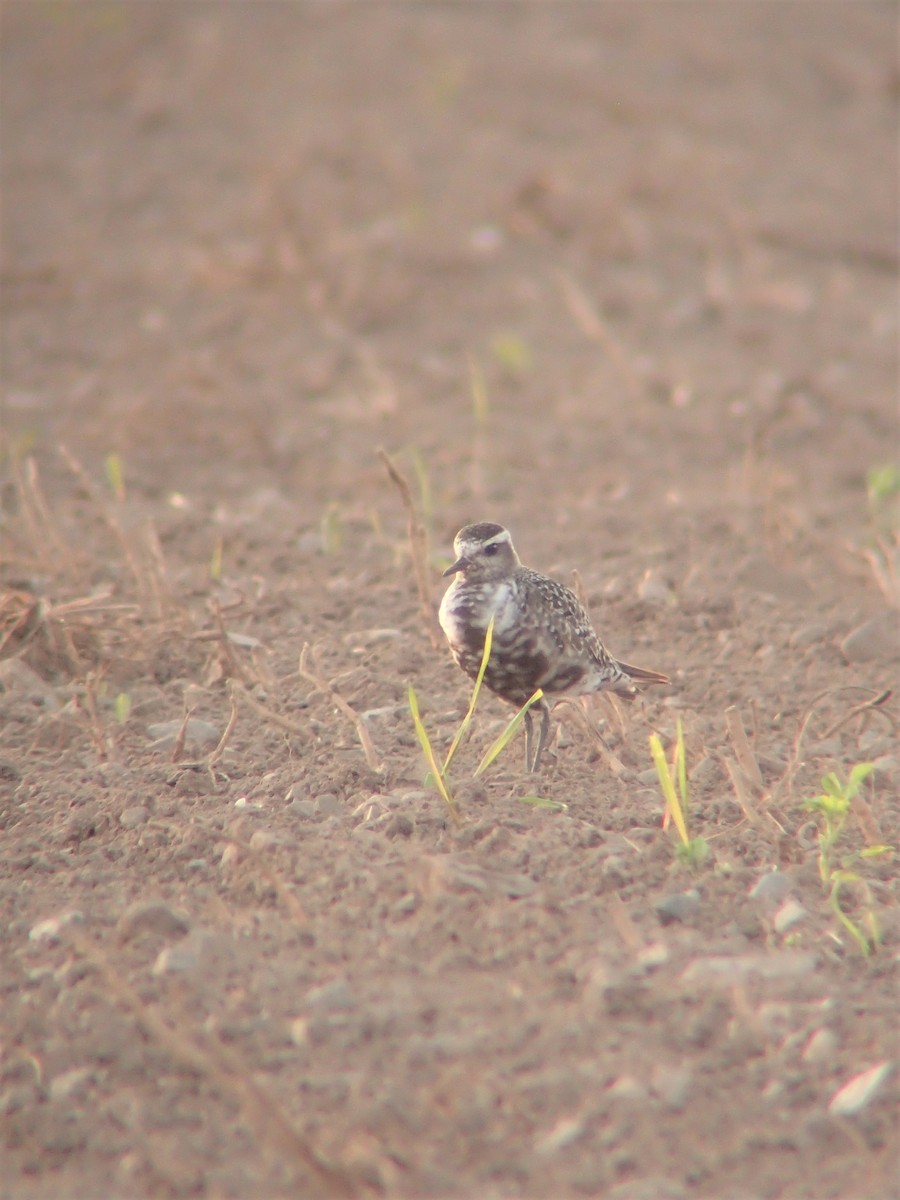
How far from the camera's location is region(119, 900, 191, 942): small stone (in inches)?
156

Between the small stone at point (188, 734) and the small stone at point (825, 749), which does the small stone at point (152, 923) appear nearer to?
the small stone at point (188, 734)

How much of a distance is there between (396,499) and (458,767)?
2848 mm

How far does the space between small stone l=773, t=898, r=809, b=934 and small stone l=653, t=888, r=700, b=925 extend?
0.70ft

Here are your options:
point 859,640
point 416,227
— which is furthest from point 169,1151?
point 416,227

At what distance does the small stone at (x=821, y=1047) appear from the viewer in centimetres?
354

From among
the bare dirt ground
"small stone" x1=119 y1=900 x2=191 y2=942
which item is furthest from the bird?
"small stone" x1=119 y1=900 x2=191 y2=942

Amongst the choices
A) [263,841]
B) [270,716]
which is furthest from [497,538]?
Result: [263,841]

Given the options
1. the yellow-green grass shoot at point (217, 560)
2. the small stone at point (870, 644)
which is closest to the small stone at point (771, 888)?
the small stone at point (870, 644)

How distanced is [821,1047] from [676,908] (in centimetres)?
63

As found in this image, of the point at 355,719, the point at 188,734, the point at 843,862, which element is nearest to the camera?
the point at 843,862

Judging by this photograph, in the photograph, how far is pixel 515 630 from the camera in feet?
15.8

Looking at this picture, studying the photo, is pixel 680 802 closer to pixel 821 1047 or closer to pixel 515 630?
pixel 515 630

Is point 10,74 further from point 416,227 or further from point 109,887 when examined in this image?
point 109,887

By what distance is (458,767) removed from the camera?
493 centimetres
